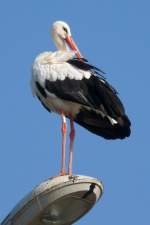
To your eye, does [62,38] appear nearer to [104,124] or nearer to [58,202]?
[104,124]

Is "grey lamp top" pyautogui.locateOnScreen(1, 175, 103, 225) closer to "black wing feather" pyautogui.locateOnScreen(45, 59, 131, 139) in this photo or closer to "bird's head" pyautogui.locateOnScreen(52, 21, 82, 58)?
"black wing feather" pyautogui.locateOnScreen(45, 59, 131, 139)

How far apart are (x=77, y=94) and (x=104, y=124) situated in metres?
0.69

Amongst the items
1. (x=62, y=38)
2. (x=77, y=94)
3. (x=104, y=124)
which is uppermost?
(x=62, y=38)

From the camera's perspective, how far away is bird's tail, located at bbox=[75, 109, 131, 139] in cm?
1073

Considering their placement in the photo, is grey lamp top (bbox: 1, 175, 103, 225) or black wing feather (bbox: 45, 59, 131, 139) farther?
black wing feather (bbox: 45, 59, 131, 139)

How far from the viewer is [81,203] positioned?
707cm

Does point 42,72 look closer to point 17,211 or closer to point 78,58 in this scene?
point 78,58

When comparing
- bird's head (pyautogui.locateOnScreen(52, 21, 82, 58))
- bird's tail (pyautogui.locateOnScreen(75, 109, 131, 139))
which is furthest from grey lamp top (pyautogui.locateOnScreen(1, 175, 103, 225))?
bird's head (pyautogui.locateOnScreen(52, 21, 82, 58))

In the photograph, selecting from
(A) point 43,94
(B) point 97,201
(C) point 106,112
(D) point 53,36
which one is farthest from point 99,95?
(B) point 97,201

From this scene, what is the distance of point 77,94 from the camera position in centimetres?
1138

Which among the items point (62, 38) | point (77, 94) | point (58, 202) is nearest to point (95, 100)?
point (77, 94)

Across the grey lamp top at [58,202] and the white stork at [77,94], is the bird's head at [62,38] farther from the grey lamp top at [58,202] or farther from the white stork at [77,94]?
the grey lamp top at [58,202]

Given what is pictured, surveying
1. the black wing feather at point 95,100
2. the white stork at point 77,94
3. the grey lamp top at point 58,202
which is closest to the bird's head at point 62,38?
the white stork at point 77,94

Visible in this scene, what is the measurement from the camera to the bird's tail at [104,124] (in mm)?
10734
